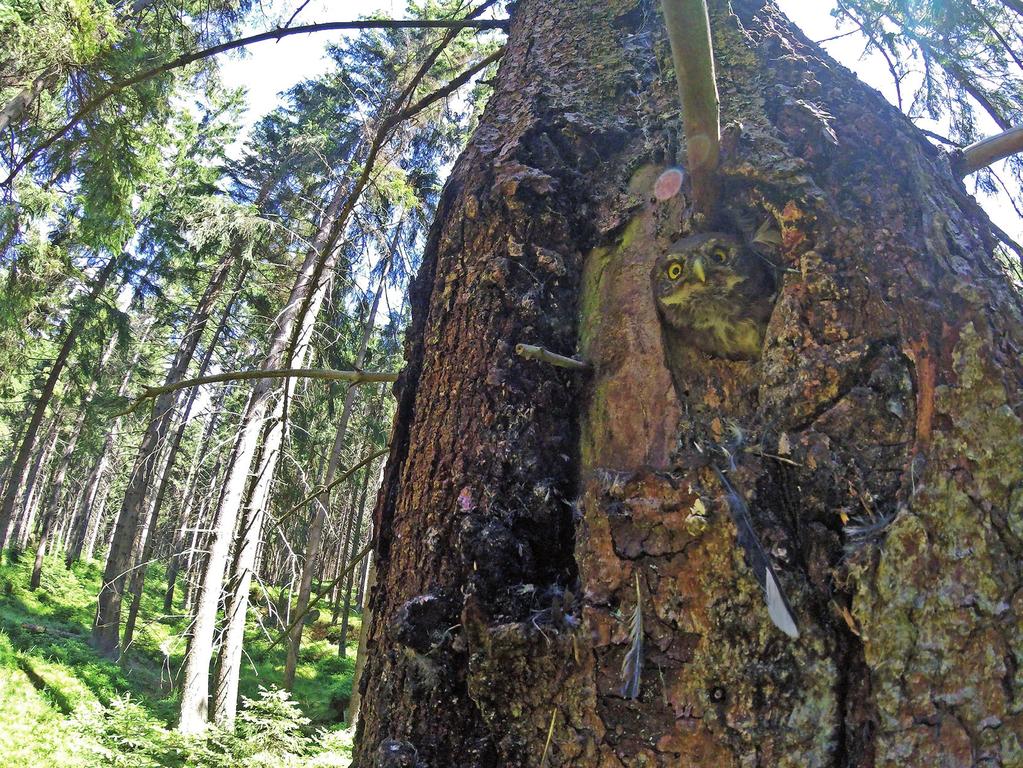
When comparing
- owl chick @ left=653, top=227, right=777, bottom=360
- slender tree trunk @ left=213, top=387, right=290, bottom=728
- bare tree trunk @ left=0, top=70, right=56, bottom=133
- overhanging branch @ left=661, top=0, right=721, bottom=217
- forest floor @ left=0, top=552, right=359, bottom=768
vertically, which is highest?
bare tree trunk @ left=0, top=70, right=56, bottom=133

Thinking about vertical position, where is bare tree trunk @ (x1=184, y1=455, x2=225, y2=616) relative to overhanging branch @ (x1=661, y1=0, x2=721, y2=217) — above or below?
below

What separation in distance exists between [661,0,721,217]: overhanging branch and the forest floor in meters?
1.31

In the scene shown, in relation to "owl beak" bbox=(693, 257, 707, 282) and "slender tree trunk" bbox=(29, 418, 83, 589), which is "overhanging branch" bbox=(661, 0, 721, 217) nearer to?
"owl beak" bbox=(693, 257, 707, 282)

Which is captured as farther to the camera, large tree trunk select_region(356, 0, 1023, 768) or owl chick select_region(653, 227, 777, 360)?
owl chick select_region(653, 227, 777, 360)

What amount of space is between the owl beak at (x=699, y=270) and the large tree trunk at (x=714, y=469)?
0.13 meters

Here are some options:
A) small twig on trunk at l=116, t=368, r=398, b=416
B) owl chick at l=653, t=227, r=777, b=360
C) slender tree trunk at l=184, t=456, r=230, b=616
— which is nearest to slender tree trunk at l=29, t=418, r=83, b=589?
slender tree trunk at l=184, t=456, r=230, b=616

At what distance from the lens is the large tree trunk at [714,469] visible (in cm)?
89

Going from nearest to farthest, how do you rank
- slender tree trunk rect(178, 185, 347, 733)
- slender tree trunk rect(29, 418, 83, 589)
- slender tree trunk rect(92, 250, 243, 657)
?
slender tree trunk rect(178, 185, 347, 733)
slender tree trunk rect(92, 250, 243, 657)
slender tree trunk rect(29, 418, 83, 589)

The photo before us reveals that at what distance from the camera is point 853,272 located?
113 centimetres

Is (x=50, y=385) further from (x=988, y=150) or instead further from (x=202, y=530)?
(x=988, y=150)

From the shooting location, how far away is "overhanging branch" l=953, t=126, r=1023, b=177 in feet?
4.92

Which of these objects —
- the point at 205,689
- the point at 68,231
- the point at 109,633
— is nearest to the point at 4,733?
the point at 205,689

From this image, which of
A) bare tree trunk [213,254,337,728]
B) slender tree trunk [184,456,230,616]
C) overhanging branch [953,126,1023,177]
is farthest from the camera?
bare tree trunk [213,254,337,728]

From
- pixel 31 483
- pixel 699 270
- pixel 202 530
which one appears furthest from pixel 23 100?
pixel 31 483
